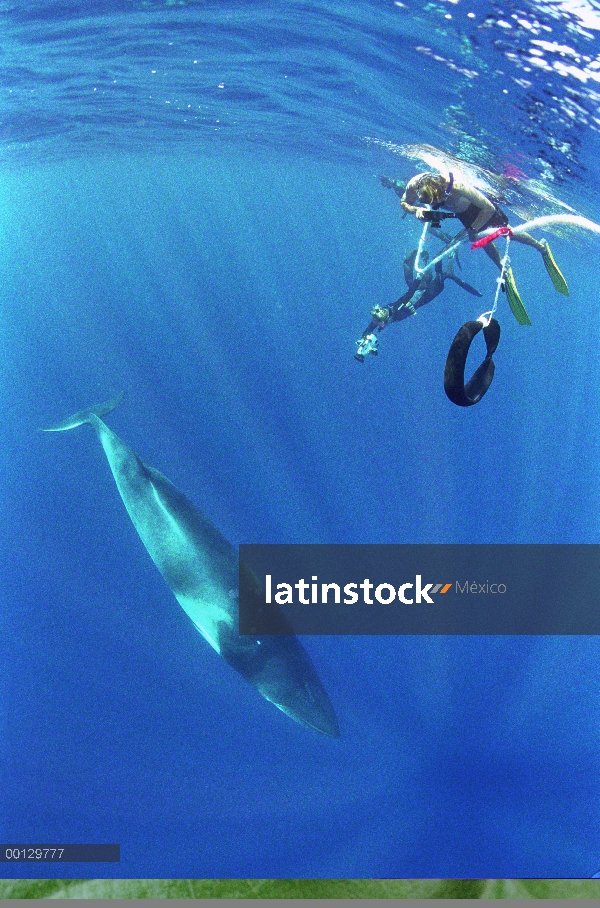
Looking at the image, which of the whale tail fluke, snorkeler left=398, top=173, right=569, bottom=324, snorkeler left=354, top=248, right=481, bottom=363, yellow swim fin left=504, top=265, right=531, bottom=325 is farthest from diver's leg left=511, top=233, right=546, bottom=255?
the whale tail fluke

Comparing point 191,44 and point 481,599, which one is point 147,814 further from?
point 191,44

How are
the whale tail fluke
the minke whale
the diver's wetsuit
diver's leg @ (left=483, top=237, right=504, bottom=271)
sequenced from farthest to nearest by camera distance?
the whale tail fluke, the minke whale, diver's leg @ (left=483, top=237, right=504, bottom=271), the diver's wetsuit

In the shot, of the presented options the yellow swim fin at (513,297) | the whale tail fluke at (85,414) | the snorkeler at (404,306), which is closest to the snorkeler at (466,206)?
the yellow swim fin at (513,297)

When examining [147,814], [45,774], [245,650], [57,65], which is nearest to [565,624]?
[245,650]

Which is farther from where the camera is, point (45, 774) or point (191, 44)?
point (191, 44)

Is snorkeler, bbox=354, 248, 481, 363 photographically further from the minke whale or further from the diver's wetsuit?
the minke whale

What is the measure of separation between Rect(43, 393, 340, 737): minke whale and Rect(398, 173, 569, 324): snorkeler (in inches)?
178

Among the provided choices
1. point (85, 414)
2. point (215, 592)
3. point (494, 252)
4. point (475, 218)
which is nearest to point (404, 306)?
point (494, 252)

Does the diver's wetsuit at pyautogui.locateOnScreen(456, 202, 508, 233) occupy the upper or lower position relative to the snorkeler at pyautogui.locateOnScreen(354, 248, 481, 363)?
lower

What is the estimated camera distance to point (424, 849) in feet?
24.8

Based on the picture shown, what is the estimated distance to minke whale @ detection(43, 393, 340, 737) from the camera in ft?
24.7

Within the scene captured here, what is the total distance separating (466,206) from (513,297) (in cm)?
111

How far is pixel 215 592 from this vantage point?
7.70 m

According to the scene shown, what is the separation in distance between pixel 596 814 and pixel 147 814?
575cm
